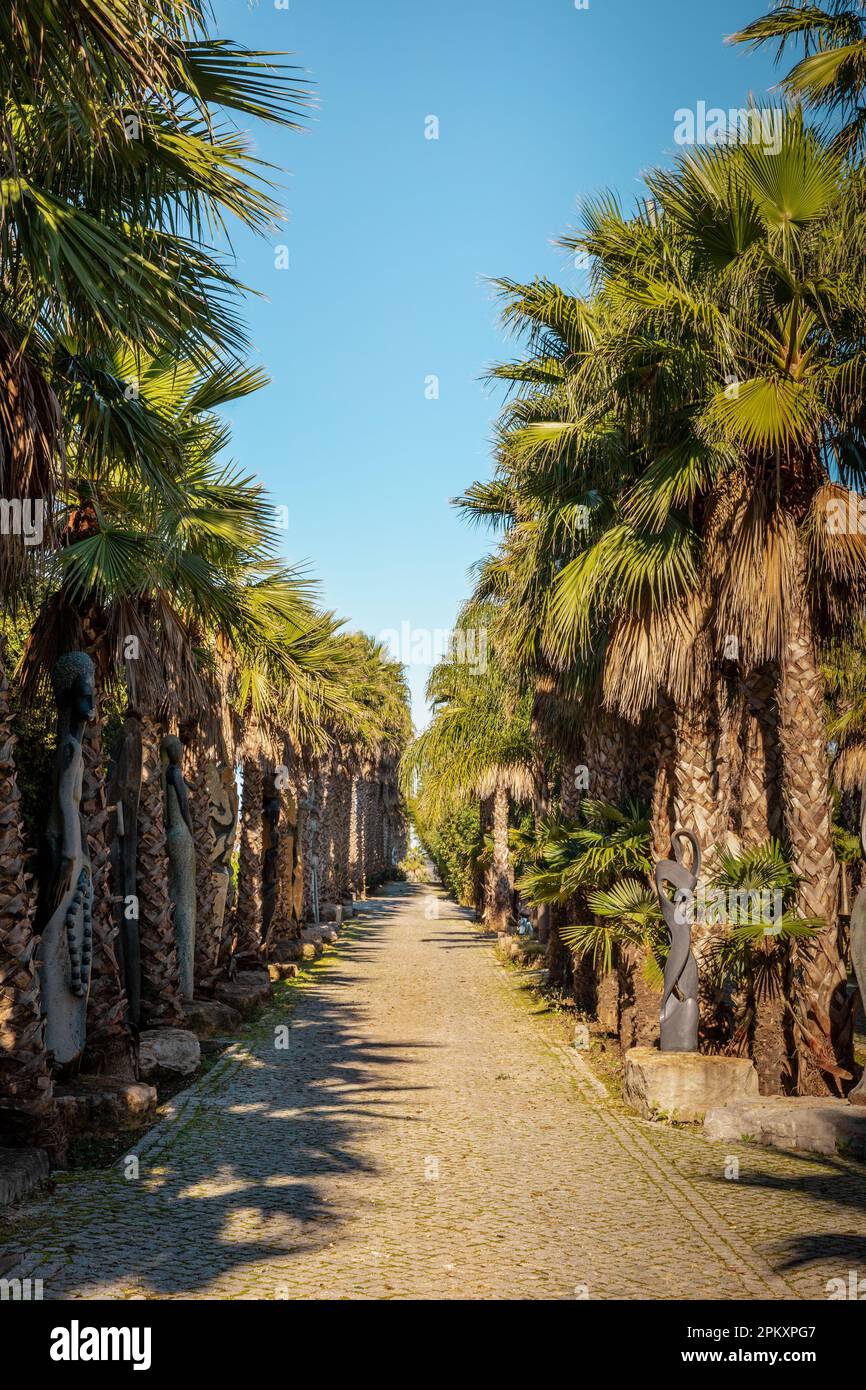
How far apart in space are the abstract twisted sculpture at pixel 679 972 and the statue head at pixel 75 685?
529 centimetres

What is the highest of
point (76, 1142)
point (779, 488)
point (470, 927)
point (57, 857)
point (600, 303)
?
point (600, 303)

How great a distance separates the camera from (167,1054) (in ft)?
38.3

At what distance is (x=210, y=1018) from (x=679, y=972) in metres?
6.29

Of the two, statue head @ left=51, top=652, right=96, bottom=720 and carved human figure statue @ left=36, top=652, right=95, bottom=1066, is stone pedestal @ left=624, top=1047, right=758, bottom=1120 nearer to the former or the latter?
carved human figure statue @ left=36, top=652, right=95, bottom=1066

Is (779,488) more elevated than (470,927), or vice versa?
(779,488)

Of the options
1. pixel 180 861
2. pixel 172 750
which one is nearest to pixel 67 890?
pixel 180 861

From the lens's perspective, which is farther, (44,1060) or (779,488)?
(779,488)

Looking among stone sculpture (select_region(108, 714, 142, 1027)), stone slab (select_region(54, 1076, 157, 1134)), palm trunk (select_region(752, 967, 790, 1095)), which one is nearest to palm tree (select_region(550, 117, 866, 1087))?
palm trunk (select_region(752, 967, 790, 1095))

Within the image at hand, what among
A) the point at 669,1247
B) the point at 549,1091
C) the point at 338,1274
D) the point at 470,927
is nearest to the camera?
the point at 338,1274

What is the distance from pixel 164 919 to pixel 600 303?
848 centimetres

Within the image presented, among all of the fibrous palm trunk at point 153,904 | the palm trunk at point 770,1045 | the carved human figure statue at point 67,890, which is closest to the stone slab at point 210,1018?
the fibrous palm trunk at point 153,904

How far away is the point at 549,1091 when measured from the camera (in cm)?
1174
